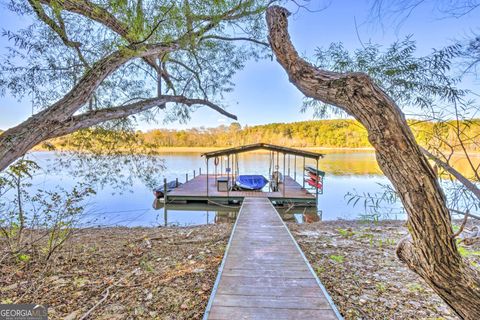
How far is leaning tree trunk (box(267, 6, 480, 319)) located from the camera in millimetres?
1134

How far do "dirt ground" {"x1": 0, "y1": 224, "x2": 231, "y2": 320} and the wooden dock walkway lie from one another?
0.84ft

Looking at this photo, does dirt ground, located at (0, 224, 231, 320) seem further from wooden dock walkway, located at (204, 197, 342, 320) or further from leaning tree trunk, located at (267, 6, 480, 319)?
leaning tree trunk, located at (267, 6, 480, 319)

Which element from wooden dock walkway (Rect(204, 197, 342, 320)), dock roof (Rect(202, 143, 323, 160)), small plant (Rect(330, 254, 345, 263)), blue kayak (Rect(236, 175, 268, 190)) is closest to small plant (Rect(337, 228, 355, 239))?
small plant (Rect(330, 254, 345, 263))

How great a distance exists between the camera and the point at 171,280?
2943 millimetres

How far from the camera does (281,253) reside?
3.48 m

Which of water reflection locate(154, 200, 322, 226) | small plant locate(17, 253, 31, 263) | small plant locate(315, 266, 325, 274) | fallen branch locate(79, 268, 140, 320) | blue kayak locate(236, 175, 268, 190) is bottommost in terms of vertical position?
water reflection locate(154, 200, 322, 226)

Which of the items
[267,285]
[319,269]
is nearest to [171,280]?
[267,285]

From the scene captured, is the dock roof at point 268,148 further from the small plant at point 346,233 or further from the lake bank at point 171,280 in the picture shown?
the lake bank at point 171,280

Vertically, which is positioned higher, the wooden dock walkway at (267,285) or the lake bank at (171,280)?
the wooden dock walkway at (267,285)

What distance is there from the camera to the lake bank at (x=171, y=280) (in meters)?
2.38

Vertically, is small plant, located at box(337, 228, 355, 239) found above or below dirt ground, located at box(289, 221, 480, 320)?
below

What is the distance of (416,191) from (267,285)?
6.51ft

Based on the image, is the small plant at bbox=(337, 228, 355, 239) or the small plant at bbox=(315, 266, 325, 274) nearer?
the small plant at bbox=(315, 266, 325, 274)

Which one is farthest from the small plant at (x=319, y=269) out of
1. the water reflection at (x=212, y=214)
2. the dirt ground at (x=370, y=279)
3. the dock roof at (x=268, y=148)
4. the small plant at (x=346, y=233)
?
the dock roof at (x=268, y=148)
